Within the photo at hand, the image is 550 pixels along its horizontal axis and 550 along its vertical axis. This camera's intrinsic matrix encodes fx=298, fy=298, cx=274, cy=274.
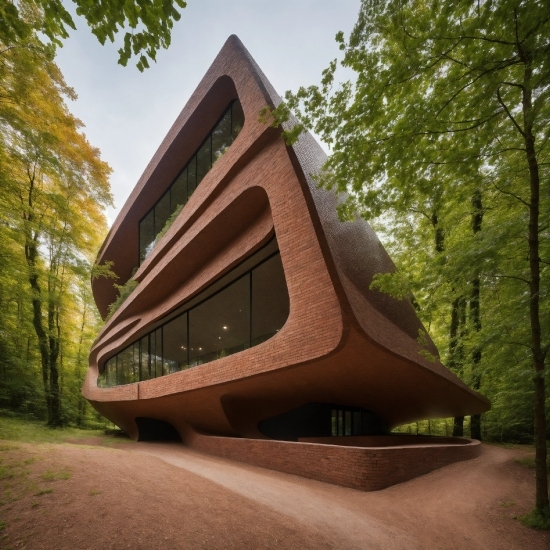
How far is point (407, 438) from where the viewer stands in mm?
13539

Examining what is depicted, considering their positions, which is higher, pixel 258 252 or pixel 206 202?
pixel 206 202

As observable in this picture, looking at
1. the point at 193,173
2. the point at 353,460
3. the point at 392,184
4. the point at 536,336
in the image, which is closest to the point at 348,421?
the point at 353,460

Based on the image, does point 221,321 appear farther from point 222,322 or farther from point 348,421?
point 348,421

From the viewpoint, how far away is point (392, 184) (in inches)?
238

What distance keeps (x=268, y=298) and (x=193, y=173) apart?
7656 mm

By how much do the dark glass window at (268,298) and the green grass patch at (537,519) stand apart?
21.0 feet

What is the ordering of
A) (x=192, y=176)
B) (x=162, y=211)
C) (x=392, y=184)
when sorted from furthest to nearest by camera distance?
(x=162, y=211) < (x=192, y=176) < (x=392, y=184)

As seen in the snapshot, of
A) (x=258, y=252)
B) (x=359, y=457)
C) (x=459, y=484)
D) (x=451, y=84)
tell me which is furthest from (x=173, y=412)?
(x=451, y=84)

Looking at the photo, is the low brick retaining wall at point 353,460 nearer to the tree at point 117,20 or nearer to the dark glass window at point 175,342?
the dark glass window at point 175,342

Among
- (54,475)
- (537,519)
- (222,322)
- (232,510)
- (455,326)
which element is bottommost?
(537,519)

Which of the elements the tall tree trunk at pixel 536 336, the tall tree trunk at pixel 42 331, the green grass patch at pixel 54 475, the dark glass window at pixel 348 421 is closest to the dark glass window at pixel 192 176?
the tall tree trunk at pixel 42 331

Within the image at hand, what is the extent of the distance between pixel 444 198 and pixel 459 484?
6.41 meters

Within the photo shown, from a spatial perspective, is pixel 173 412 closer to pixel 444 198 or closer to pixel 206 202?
pixel 206 202

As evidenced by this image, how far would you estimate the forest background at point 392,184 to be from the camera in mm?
4844
